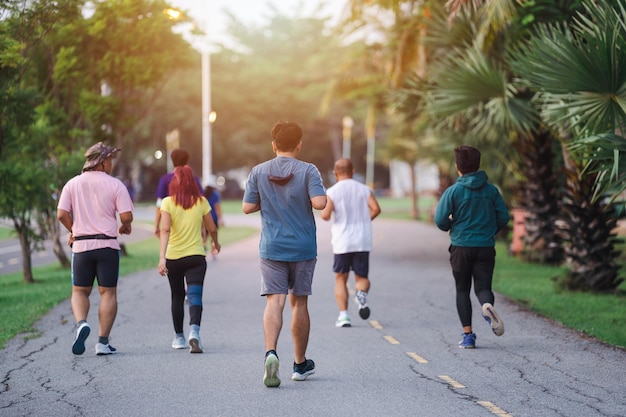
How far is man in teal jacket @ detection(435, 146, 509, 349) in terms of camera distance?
30.4 ft

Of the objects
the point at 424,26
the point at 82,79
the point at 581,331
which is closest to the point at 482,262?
the point at 581,331

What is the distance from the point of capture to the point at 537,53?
35.5 feet

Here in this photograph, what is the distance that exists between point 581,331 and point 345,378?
376 cm

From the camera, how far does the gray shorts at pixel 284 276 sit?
24.5ft

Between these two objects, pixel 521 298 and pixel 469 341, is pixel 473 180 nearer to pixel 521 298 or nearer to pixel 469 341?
pixel 469 341

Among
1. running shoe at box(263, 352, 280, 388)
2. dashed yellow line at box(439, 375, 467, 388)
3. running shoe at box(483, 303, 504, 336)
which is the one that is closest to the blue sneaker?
running shoe at box(483, 303, 504, 336)

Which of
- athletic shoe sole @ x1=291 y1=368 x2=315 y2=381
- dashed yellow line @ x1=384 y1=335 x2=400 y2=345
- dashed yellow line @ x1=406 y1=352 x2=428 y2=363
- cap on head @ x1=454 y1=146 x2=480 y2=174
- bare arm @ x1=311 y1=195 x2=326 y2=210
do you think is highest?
cap on head @ x1=454 y1=146 x2=480 y2=174

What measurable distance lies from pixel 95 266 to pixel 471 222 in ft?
11.5

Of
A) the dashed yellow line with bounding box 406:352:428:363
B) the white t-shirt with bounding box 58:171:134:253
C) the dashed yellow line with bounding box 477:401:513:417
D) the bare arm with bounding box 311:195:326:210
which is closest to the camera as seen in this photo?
the dashed yellow line with bounding box 477:401:513:417

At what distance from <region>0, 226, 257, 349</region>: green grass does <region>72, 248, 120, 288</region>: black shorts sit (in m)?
1.15

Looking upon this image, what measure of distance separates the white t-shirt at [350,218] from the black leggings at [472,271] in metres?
1.71

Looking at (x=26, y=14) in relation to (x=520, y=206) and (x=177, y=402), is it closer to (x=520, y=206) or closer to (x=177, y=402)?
(x=177, y=402)

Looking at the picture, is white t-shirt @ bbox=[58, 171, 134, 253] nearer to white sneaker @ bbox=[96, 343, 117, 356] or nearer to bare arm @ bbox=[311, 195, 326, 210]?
white sneaker @ bbox=[96, 343, 117, 356]

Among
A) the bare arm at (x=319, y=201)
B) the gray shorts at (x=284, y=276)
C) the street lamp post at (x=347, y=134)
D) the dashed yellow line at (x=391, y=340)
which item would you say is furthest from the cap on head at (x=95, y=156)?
the street lamp post at (x=347, y=134)
